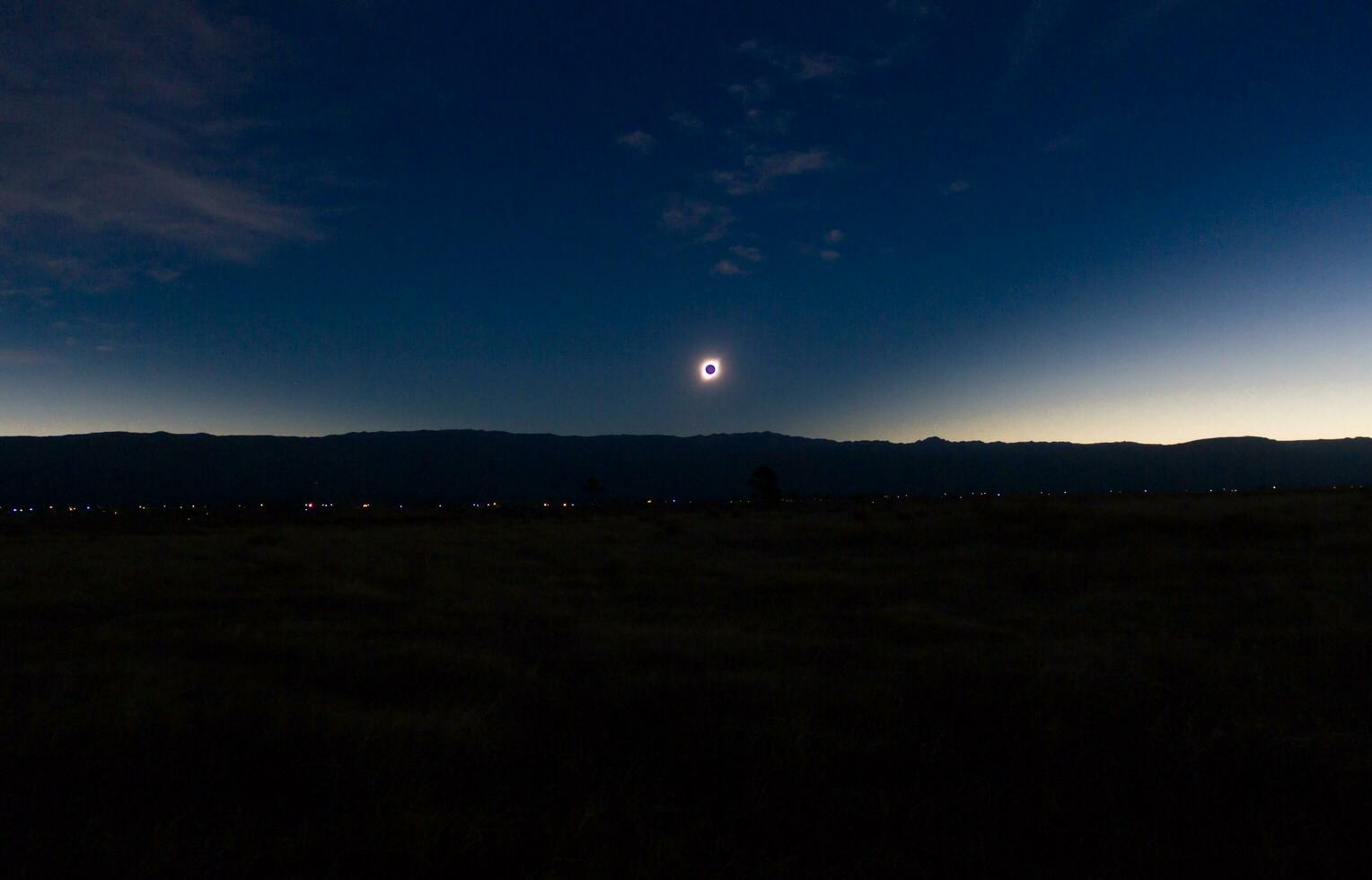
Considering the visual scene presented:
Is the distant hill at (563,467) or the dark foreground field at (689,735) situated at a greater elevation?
the distant hill at (563,467)

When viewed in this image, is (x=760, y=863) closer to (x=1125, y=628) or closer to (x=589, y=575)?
(x=1125, y=628)

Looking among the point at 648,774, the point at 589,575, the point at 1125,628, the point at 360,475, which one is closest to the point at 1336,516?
the point at 1125,628

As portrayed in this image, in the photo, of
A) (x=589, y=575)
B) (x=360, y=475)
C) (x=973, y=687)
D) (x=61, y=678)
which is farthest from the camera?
(x=360, y=475)

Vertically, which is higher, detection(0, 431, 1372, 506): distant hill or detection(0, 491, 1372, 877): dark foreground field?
detection(0, 431, 1372, 506): distant hill

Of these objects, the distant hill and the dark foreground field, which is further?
the distant hill
